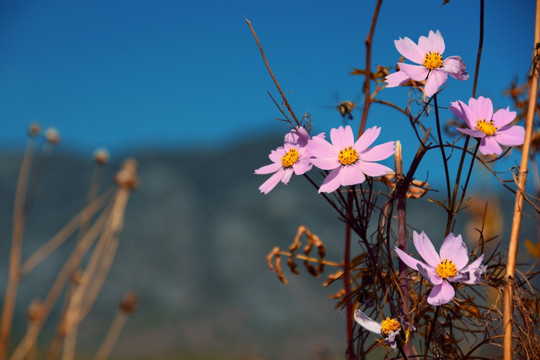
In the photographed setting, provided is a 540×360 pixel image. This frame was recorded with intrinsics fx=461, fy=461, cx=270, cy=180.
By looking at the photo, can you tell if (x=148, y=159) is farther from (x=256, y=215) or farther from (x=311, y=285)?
(x=311, y=285)

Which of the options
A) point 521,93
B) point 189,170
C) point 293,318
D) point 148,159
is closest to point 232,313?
point 293,318

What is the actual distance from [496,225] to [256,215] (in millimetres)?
13264

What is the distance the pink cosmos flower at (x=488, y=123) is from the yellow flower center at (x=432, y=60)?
36 millimetres

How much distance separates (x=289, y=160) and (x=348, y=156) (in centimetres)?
6

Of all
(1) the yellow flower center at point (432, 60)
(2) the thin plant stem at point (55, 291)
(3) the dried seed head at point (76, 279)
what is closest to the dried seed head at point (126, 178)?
(2) the thin plant stem at point (55, 291)

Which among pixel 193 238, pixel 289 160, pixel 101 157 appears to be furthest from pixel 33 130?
pixel 193 238

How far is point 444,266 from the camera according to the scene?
345 millimetres

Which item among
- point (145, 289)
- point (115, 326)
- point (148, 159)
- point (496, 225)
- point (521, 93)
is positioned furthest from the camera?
point (148, 159)

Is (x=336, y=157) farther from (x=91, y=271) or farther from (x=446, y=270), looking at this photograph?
(x=91, y=271)

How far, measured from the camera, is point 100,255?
1.19 metres

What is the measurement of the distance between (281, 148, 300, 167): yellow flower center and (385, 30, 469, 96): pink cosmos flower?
0.10 metres

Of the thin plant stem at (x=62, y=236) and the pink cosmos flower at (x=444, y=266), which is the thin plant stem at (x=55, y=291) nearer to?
the thin plant stem at (x=62, y=236)

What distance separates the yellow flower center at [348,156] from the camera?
37 cm

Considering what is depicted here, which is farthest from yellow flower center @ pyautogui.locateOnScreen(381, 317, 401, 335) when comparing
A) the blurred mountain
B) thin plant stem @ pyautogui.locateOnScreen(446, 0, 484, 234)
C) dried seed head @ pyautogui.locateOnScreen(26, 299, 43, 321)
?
the blurred mountain
